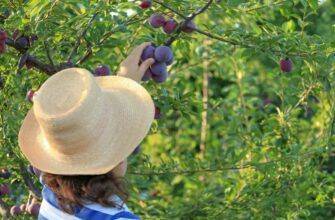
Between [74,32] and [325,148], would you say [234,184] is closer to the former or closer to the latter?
[325,148]

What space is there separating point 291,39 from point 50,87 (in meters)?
0.77

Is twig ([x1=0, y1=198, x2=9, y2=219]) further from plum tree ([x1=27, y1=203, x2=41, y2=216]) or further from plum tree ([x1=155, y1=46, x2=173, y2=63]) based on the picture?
plum tree ([x1=155, y1=46, x2=173, y2=63])

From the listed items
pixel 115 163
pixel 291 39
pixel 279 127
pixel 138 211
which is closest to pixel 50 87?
pixel 115 163

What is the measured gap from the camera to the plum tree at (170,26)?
267cm

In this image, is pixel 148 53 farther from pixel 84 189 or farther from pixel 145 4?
pixel 84 189

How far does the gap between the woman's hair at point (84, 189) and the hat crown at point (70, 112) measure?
74 mm

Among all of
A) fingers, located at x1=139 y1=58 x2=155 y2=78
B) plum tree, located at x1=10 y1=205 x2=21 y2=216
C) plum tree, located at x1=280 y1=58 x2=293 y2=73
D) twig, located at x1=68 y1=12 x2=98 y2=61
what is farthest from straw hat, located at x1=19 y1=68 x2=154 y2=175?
plum tree, located at x1=10 y1=205 x2=21 y2=216

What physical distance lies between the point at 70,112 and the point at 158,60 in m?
0.52

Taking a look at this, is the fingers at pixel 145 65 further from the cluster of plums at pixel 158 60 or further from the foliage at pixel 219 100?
the foliage at pixel 219 100

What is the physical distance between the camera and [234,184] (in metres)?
3.61

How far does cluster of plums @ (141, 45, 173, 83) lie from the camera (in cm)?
256

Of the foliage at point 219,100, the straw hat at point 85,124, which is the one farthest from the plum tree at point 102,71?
the straw hat at point 85,124

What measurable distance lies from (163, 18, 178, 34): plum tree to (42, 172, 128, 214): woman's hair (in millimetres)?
639

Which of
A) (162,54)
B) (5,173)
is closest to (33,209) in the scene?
(5,173)
